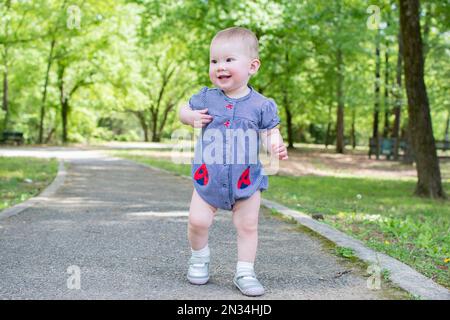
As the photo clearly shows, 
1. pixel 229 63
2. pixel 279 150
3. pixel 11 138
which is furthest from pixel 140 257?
pixel 11 138

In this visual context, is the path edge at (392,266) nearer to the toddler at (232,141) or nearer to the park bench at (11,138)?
the toddler at (232,141)

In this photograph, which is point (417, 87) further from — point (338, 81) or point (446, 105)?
point (338, 81)

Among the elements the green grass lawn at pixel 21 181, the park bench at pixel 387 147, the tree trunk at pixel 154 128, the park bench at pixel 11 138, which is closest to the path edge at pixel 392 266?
the green grass lawn at pixel 21 181

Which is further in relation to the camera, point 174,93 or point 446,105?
point 174,93

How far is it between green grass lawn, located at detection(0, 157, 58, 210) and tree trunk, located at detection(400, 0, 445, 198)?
7.20 m

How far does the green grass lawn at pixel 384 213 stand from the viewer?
15.3ft

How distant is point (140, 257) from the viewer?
4.34m

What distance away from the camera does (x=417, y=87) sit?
1062 centimetres

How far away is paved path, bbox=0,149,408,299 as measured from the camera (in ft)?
11.2

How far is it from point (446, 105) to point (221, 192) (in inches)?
790

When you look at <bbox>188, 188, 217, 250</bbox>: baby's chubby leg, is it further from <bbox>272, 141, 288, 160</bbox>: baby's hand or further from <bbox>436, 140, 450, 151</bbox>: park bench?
<bbox>436, 140, 450, 151</bbox>: park bench

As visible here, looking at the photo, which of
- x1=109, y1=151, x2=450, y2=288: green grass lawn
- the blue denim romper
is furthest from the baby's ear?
x1=109, y1=151, x2=450, y2=288: green grass lawn

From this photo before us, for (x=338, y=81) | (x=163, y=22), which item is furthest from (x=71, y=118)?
(x=163, y=22)

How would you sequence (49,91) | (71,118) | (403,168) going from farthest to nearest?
1. (71,118)
2. (49,91)
3. (403,168)
